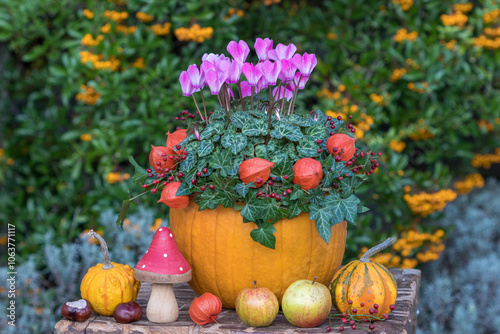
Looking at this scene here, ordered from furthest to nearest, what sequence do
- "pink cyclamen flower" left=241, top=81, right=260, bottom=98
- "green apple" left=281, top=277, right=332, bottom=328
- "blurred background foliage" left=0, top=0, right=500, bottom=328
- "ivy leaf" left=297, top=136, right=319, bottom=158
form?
1. "blurred background foliage" left=0, top=0, right=500, bottom=328
2. "pink cyclamen flower" left=241, top=81, right=260, bottom=98
3. "ivy leaf" left=297, top=136, right=319, bottom=158
4. "green apple" left=281, top=277, right=332, bottom=328

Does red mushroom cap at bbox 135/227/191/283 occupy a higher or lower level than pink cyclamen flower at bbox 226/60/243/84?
lower

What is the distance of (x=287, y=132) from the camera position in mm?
1423

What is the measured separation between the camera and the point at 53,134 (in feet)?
10.2

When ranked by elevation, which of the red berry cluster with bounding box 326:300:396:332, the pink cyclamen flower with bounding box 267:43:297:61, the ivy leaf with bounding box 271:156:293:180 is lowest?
the red berry cluster with bounding box 326:300:396:332

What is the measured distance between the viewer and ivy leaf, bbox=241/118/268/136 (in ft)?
4.65

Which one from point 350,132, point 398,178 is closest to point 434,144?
point 398,178

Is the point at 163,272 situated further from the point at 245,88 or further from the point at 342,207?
the point at 245,88

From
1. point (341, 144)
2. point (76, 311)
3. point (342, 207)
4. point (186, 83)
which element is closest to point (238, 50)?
point (186, 83)

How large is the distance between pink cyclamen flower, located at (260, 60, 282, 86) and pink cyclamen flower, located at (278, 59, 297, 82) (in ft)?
0.08

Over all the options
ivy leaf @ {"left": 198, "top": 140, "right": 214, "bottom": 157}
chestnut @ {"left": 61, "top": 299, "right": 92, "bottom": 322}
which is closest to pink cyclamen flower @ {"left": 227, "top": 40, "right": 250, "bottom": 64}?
ivy leaf @ {"left": 198, "top": 140, "right": 214, "bottom": 157}

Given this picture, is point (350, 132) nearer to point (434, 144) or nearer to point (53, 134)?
point (434, 144)

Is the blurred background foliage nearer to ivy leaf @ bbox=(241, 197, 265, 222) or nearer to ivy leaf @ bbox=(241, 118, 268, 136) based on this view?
ivy leaf @ bbox=(241, 118, 268, 136)

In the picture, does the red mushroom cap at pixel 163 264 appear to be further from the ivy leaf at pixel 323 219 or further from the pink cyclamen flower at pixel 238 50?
the pink cyclamen flower at pixel 238 50

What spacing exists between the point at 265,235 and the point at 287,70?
46cm
